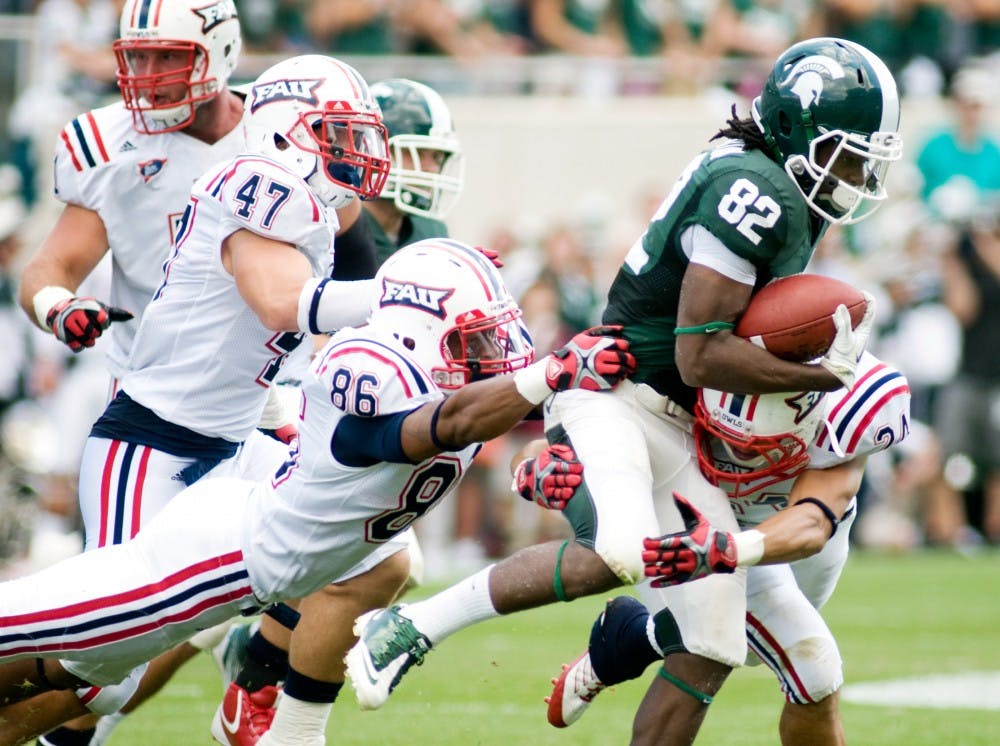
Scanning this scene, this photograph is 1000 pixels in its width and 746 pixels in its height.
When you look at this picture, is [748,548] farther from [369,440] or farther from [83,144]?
[83,144]

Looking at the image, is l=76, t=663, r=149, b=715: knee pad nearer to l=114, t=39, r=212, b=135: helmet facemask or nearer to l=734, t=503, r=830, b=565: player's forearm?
l=114, t=39, r=212, b=135: helmet facemask

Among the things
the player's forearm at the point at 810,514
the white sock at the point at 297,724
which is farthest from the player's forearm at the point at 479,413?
the white sock at the point at 297,724

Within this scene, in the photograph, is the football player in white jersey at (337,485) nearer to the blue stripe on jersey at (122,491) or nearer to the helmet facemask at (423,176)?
the blue stripe on jersey at (122,491)

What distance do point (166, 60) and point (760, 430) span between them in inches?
86.0

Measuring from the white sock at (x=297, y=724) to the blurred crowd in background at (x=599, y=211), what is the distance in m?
5.29

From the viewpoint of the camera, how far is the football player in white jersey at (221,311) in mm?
4680

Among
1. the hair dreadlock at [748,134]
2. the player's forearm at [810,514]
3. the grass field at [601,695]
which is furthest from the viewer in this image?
the grass field at [601,695]

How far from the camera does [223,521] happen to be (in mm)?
4250

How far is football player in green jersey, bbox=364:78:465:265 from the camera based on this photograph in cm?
A: 599

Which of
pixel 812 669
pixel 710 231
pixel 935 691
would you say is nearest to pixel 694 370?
pixel 710 231

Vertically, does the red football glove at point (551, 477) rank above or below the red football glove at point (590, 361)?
below

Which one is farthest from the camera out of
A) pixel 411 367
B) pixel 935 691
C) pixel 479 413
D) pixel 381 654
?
pixel 935 691

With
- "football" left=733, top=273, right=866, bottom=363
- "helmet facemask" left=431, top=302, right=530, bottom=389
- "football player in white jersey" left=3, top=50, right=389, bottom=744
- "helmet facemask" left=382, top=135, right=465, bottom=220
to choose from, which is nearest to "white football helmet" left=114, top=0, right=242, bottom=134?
"football player in white jersey" left=3, top=50, right=389, bottom=744

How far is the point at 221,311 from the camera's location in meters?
4.75
